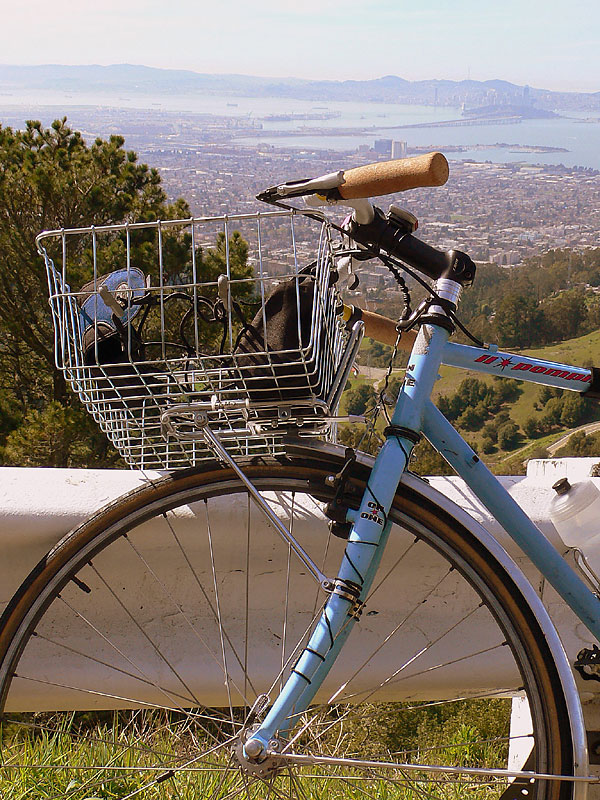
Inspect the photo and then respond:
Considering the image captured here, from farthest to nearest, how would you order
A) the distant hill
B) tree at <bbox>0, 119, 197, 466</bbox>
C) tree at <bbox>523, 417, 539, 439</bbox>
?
the distant hill → tree at <bbox>523, 417, 539, 439</bbox> → tree at <bbox>0, 119, 197, 466</bbox>

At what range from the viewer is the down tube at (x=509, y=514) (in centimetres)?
138

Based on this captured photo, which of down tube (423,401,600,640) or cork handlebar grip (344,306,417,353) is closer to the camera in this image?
down tube (423,401,600,640)

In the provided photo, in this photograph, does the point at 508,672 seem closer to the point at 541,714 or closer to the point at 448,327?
the point at 541,714

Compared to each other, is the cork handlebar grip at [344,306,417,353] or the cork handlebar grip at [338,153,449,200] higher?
the cork handlebar grip at [338,153,449,200]

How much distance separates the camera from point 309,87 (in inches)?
1743

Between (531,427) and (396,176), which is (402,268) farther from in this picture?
(531,427)

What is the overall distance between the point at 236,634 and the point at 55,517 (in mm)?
511

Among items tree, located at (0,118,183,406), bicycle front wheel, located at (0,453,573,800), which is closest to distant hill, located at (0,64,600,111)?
tree, located at (0,118,183,406)

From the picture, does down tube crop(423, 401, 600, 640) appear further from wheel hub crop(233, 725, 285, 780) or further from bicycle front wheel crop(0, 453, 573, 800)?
wheel hub crop(233, 725, 285, 780)

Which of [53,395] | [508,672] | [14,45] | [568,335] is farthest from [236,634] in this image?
[14,45]

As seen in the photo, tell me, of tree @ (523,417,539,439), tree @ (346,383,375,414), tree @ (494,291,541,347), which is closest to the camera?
tree @ (346,383,375,414)

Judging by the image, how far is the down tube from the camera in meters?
1.38

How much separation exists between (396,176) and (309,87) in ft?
154

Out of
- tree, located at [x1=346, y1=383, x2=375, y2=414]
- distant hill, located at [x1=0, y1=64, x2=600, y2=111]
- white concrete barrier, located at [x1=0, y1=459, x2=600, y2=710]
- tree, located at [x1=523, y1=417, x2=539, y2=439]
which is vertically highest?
distant hill, located at [x1=0, y1=64, x2=600, y2=111]
